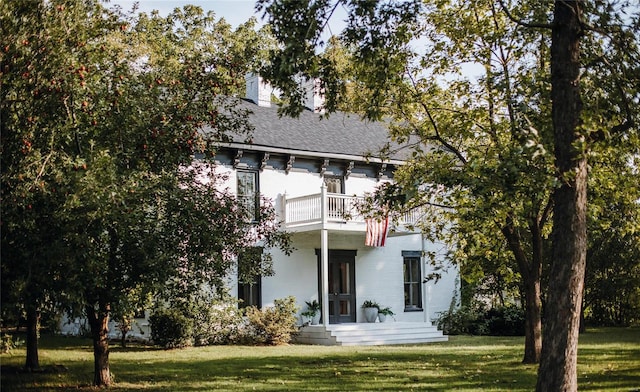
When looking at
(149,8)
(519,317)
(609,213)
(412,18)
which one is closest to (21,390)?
(412,18)

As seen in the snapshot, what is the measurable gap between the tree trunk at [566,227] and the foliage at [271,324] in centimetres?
1418

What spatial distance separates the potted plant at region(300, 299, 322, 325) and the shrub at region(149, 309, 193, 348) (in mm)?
4931

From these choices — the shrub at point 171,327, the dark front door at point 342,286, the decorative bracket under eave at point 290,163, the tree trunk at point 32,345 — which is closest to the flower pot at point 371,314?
the dark front door at point 342,286

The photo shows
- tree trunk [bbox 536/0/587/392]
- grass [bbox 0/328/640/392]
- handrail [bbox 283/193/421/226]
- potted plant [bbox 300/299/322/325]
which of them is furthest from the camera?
potted plant [bbox 300/299/322/325]

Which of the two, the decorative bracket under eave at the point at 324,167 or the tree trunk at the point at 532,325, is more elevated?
the decorative bracket under eave at the point at 324,167

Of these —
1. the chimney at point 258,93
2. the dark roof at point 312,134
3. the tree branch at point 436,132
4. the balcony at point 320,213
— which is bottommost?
the balcony at point 320,213

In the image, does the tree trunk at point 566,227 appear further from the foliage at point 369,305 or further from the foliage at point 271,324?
the foliage at point 369,305

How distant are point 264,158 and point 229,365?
9735mm

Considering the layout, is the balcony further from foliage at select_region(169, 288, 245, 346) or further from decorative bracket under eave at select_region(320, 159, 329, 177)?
foliage at select_region(169, 288, 245, 346)

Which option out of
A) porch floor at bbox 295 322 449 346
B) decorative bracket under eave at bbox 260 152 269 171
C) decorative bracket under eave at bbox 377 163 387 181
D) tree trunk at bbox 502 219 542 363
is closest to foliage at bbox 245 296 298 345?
porch floor at bbox 295 322 449 346

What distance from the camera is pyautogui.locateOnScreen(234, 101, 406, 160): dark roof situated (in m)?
25.6

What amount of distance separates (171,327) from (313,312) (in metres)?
5.51

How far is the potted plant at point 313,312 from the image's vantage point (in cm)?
2490

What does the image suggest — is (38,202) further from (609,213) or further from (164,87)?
(609,213)
